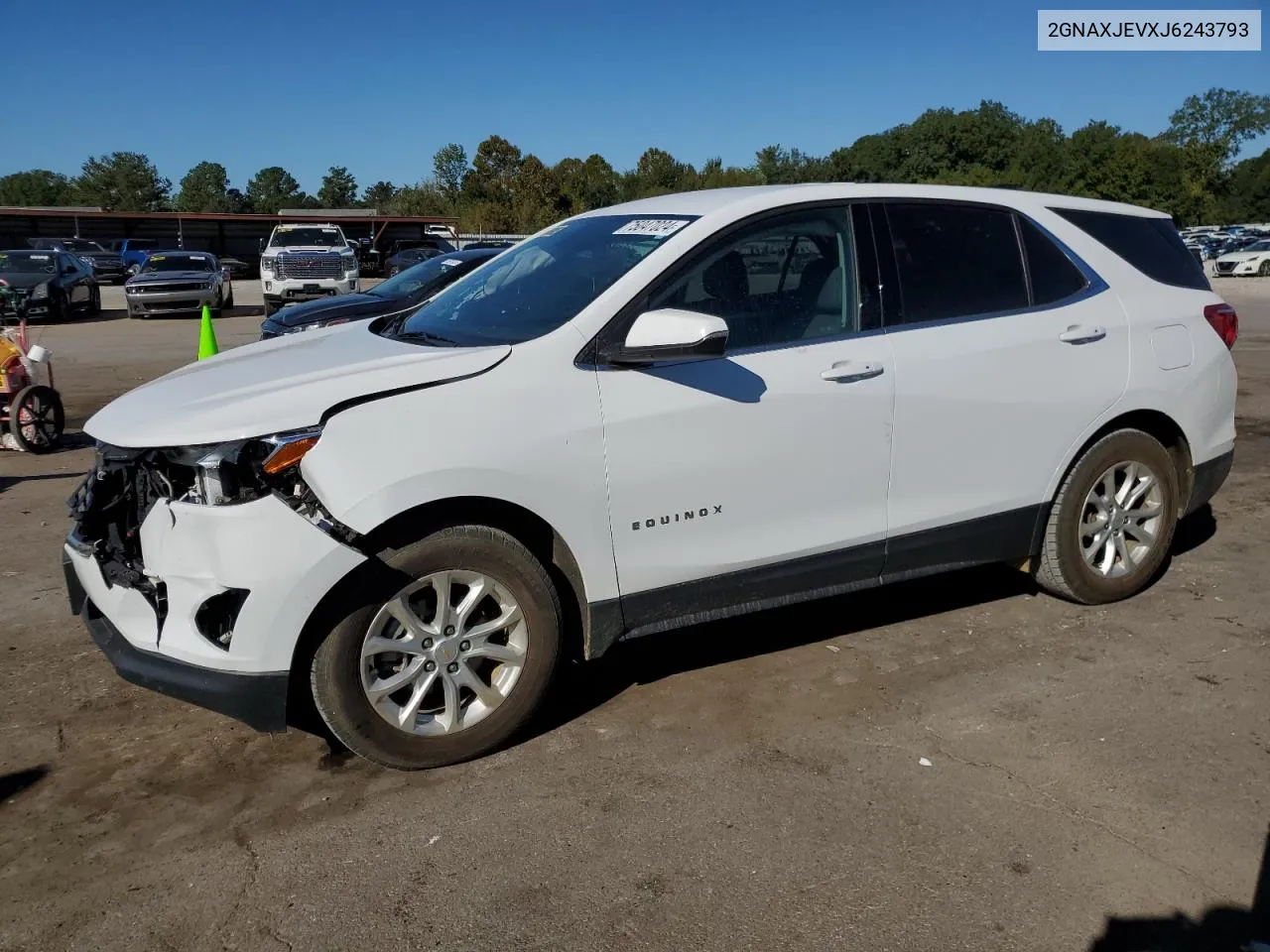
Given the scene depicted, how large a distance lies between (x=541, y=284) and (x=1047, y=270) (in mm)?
2226

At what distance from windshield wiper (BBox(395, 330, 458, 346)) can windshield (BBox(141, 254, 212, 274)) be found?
74.4 feet

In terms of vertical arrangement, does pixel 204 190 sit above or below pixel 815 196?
above

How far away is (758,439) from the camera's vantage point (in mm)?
3846

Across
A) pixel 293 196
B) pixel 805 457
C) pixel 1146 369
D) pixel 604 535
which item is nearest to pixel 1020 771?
pixel 805 457

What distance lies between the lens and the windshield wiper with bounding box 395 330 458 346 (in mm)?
3949

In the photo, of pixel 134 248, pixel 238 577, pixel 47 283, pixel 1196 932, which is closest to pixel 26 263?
pixel 47 283

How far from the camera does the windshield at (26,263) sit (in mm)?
22062

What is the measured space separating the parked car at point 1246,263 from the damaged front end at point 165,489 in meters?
41.3

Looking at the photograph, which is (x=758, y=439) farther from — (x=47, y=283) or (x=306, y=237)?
(x=306, y=237)

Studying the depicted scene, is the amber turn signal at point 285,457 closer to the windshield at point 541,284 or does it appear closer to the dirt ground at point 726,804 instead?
the windshield at point 541,284

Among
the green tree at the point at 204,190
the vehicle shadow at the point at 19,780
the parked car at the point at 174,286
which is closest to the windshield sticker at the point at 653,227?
the vehicle shadow at the point at 19,780

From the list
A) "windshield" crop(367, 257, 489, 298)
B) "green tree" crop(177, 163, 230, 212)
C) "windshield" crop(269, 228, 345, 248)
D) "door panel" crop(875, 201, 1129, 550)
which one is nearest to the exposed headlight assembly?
"door panel" crop(875, 201, 1129, 550)

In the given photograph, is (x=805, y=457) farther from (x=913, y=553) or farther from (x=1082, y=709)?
(x=1082, y=709)

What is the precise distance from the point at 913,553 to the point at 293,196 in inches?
4737
